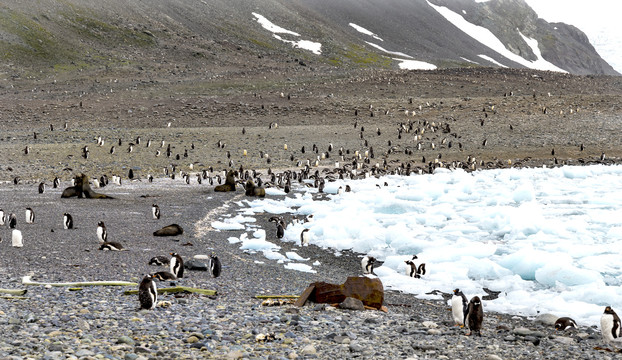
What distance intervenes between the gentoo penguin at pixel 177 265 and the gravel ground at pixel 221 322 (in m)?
0.19

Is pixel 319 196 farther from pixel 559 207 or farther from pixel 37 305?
pixel 37 305

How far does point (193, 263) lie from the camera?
10.7 meters

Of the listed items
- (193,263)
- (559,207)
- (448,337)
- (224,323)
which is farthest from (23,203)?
(559,207)

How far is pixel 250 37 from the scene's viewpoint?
81.6 metres

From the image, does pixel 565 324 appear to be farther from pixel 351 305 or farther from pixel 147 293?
pixel 147 293

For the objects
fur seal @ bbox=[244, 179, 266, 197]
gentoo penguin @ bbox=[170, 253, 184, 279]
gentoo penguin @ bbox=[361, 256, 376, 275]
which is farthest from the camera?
fur seal @ bbox=[244, 179, 266, 197]

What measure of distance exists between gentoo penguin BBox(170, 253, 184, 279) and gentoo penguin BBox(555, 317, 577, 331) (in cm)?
576

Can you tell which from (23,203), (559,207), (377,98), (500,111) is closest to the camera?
(23,203)

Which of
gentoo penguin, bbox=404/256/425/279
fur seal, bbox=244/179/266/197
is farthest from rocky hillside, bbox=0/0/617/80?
gentoo penguin, bbox=404/256/425/279

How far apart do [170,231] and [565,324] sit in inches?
344

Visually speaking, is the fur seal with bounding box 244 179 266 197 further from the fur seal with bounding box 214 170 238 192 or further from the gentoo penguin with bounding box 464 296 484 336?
the gentoo penguin with bounding box 464 296 484 336

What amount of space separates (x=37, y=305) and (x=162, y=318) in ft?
5.05

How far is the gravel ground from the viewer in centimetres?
621

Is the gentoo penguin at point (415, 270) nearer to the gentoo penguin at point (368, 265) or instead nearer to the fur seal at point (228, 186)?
the gentoo penguin at point (368, 265)
